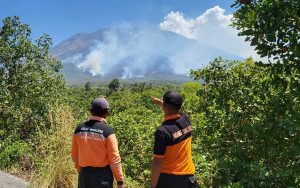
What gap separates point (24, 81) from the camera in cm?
1331

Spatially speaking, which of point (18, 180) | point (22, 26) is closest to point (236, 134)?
point (18, 180)

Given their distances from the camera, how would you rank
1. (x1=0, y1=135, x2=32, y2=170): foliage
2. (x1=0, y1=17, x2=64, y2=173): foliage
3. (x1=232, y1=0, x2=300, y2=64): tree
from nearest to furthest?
1. (x1=232, y1=0, x2=300, y2=64): tree
2. (x1=0, y1=135, x2=32, y2=170): foliage
3. (x1=0, y1=17, x2=64, y2=173): foliage

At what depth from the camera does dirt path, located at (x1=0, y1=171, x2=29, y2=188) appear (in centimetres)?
654

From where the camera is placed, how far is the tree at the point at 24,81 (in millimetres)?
12039

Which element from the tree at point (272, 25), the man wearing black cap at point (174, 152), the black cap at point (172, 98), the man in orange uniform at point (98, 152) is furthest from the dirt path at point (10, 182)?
the tree at point (272, 25)

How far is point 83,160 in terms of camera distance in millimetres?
4609

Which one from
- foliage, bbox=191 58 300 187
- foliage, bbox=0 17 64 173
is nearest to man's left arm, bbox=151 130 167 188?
foliage, bbox=191 58 300 187

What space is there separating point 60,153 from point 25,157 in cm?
167

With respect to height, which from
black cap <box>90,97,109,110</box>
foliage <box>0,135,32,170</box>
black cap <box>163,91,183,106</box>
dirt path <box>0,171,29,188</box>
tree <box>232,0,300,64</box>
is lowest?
dirt path <box>0,171,29,188</box>

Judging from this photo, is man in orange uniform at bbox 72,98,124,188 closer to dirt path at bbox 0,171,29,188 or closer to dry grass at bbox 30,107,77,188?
dry grass at bbox 30,107,77,188

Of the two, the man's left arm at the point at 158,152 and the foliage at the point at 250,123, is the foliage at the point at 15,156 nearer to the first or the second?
the foliage at the point at 250,123

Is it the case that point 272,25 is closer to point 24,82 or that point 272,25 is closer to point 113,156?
point 113,156

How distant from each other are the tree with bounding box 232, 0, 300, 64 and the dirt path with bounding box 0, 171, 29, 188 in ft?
13.7

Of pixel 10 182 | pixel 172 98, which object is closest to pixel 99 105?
pixel 172 98
